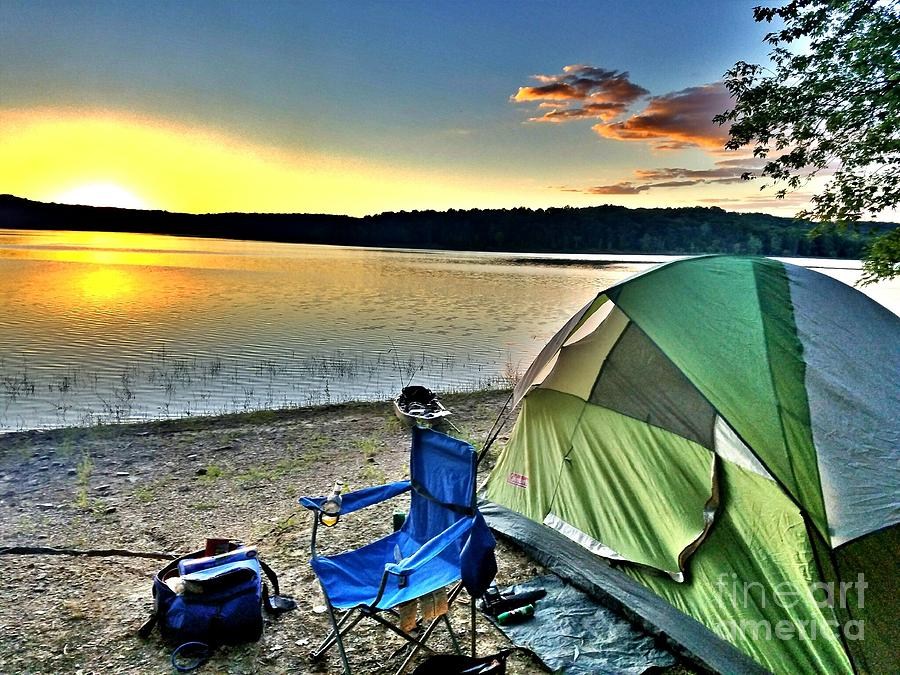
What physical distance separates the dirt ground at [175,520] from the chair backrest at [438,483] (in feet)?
2.02

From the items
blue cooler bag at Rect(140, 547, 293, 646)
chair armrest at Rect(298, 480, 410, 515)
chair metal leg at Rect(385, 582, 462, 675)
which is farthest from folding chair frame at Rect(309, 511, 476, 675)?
blue cooler bag at Rect(140, 547, 293, 646)

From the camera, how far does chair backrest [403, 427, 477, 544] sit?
305 centimetres

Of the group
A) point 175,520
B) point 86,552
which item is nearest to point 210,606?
point 86,552

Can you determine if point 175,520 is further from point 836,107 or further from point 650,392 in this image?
point 836,107

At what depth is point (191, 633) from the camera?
2.94 m

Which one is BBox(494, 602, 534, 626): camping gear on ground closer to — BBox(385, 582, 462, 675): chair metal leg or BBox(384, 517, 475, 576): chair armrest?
BBox(385, 582, 462, 675): chair metal leg

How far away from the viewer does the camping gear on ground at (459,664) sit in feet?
7.40

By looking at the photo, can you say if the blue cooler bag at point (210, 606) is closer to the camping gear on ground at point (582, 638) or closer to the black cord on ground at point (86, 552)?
the black cord on ground at point (86, 552)

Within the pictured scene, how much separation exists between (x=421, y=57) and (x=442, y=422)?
1217cm

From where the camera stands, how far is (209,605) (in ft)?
9.78

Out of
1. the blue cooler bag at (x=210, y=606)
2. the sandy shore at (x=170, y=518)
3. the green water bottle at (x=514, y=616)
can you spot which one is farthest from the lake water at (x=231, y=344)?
the blue cooler bag at (x=210, y=606)

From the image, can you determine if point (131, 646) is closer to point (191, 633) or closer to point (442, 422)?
point (191, 633)

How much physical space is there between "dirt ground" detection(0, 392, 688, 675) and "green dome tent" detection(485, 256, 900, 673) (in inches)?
34.9

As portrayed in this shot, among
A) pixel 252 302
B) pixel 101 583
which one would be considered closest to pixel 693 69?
pixel 101 583
